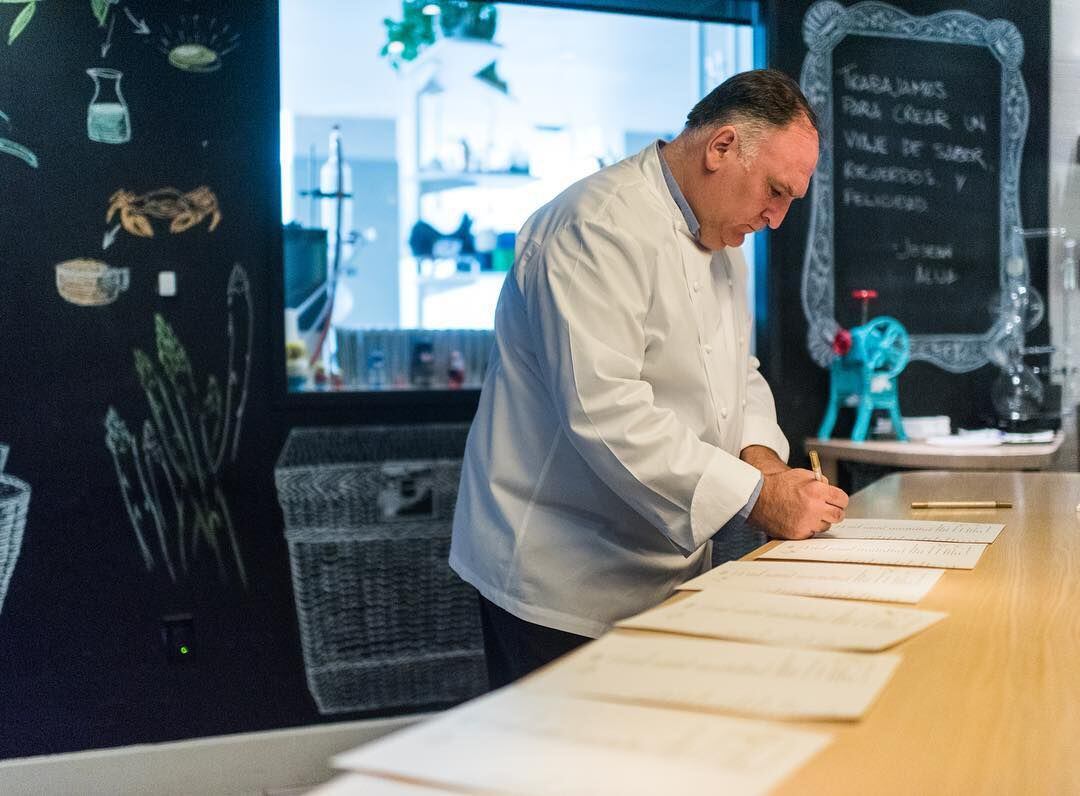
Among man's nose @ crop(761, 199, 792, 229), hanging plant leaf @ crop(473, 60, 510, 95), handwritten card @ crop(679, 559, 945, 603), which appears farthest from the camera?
hanging plant leaf @ crop(473, 60, 510, 95)

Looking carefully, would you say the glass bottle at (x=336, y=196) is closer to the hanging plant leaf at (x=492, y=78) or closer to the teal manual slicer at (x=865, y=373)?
the hanging plant leaf at (x=492, y=78)

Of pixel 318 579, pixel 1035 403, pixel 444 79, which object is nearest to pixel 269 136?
pixel 444 79

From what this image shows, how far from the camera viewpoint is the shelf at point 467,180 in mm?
3795

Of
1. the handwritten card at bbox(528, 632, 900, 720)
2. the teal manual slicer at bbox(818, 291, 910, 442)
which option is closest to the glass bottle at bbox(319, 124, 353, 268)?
the teal manual slicer at bbox(818, 291, 910, 442)

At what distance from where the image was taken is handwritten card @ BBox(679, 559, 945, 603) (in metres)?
1.39

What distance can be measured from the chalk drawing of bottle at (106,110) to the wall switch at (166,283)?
1.23 feet

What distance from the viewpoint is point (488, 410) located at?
2072 mm

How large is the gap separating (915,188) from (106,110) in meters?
2.64

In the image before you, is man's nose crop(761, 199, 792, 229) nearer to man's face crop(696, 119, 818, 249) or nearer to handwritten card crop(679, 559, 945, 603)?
man's face crop(696, 119, 818, 249)

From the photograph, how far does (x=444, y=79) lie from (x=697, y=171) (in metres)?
2.02

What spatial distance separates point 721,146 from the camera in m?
1.97

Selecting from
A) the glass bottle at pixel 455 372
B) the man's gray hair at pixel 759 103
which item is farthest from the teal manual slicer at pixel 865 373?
the man's gray hair at pixel 759 103

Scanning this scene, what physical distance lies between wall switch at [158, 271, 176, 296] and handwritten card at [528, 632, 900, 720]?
7.60ft

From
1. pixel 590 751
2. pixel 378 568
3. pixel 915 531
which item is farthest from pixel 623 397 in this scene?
pixel 378 568
